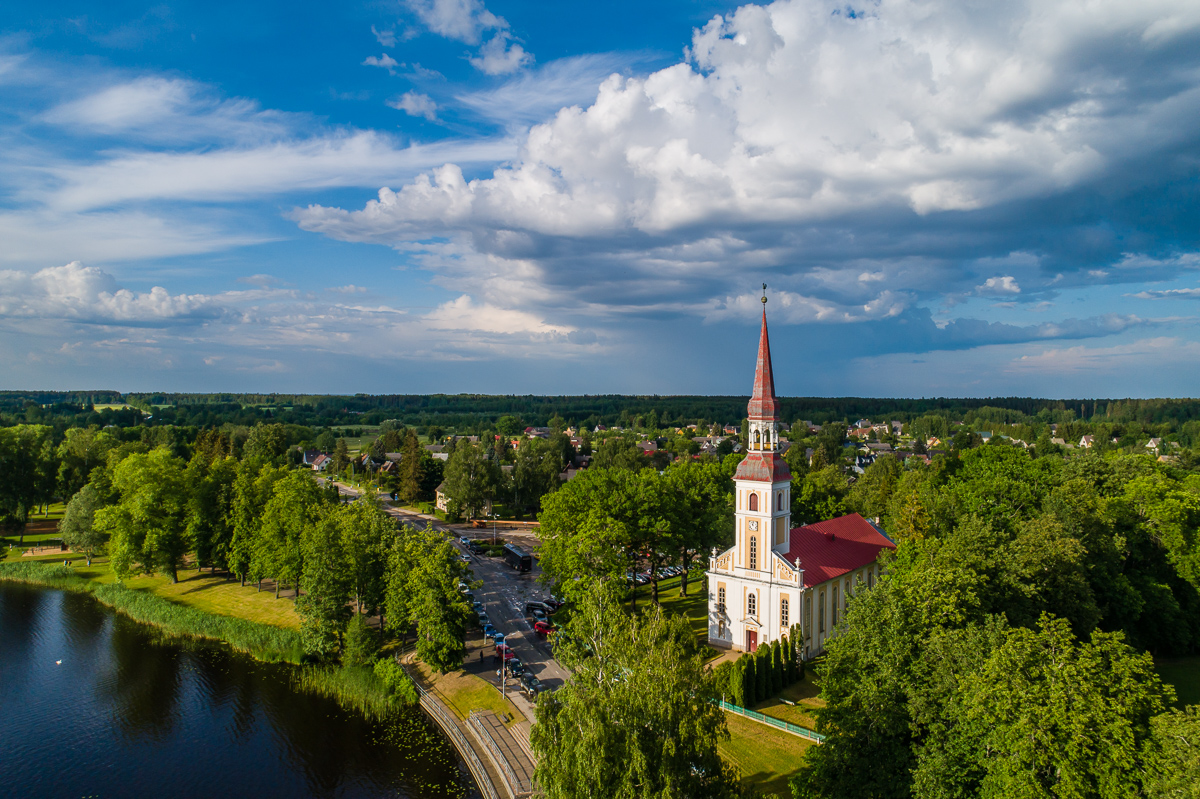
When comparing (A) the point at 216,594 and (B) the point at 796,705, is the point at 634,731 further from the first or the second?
(A) the point at 216,594

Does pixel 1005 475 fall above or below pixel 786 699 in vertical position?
above

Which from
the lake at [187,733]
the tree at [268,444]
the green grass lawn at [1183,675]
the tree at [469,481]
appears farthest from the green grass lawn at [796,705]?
the tree at [268,444]

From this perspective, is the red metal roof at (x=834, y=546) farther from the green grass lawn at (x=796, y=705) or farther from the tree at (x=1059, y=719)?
the tree at (x=1059, y=719)

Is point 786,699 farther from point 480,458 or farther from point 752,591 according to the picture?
point 480,458

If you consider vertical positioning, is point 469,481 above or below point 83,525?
above

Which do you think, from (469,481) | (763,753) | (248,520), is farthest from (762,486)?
(469,481)

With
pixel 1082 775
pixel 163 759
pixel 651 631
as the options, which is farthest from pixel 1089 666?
pixel 163 759

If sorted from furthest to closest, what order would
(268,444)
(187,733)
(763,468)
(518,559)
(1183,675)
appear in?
(268,444) < (518,559) < (763,468) < (1183,675) < (187,733)
